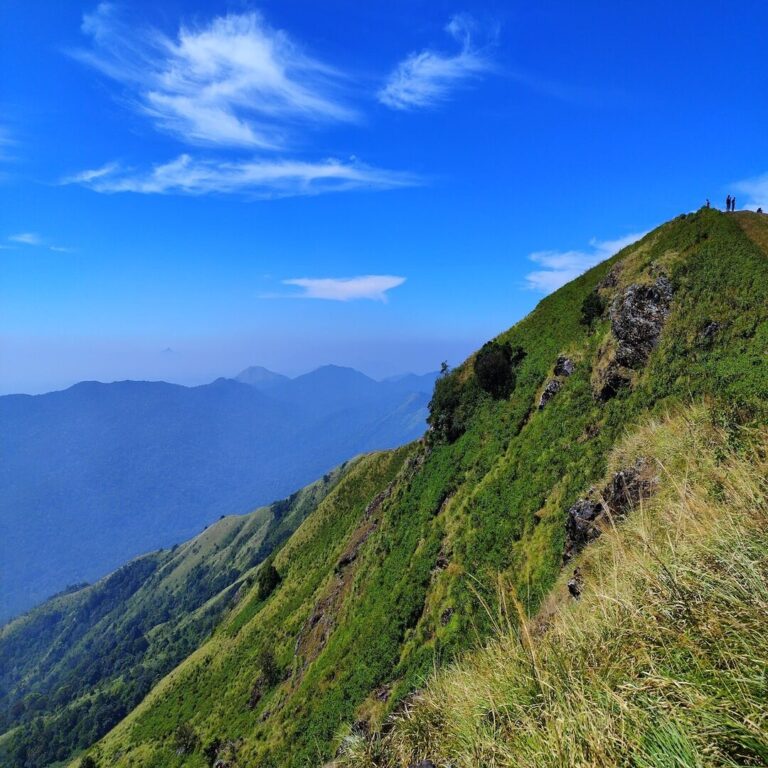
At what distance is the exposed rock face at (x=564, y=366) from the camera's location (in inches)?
1476

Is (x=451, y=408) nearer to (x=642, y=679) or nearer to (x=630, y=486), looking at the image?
(x=630, y=486)

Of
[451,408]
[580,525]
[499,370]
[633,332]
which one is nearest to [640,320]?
[633,332]

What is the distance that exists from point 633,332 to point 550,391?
Answer: 8.81 meters

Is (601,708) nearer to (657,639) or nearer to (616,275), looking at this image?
(657,639)

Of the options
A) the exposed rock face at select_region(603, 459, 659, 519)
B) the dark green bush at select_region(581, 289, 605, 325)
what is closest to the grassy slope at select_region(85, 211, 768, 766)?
the dark green bush at select_region(581, 289, 605, 325)

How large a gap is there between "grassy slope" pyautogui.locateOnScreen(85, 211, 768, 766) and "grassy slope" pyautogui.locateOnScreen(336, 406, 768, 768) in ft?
22.1

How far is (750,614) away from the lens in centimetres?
357

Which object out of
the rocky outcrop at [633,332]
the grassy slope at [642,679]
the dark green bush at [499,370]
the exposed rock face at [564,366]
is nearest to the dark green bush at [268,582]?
the dark green bush at [499,370]

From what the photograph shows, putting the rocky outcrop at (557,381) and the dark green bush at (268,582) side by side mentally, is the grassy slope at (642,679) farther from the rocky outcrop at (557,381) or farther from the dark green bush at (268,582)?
the dark green bush at (268,582)

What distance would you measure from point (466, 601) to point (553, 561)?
8318mm

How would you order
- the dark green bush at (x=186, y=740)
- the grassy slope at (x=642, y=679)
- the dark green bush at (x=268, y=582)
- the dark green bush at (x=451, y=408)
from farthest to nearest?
the dark green bush at (x=268, y=582) → the dark green bush at (x=186, y=740) → the dark green bush at (x=451, y=408) → the grassy slope at (x=642, y=679)

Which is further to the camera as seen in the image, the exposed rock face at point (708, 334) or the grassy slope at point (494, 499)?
the exposed rock face at point (708, 334)

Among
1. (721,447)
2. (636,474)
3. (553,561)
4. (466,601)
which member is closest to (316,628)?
(466,601)

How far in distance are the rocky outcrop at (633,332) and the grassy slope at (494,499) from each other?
0.89 m
